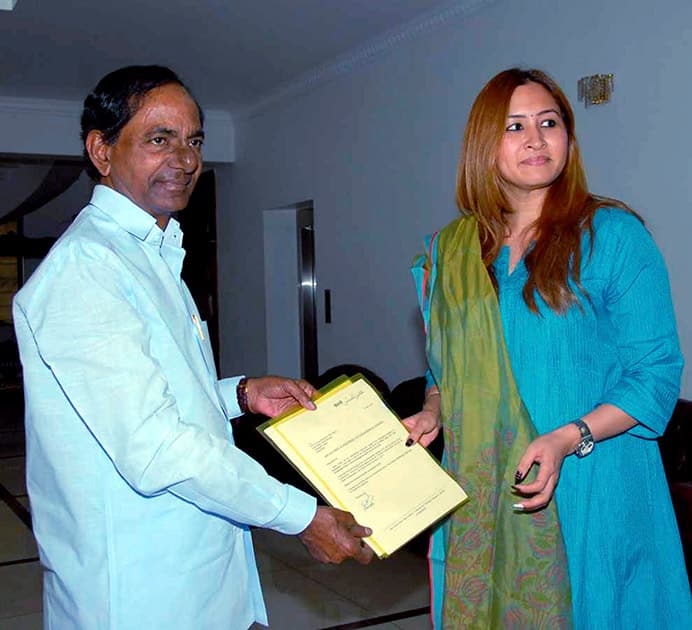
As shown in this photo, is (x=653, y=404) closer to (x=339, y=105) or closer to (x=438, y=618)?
(x=438, y=618)

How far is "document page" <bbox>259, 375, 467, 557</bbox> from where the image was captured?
1.90 metres

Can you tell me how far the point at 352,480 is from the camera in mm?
1923

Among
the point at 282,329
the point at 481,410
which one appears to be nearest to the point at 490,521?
the point at 481,410

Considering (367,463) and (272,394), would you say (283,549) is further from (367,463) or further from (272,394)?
(367,463)

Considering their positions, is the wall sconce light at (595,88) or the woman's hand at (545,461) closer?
the woman's hand at (545,461)

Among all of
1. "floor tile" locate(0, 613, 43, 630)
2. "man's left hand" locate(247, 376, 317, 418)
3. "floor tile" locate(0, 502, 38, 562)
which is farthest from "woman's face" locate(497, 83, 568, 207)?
"floor tile" locate(0, 502, 38, 562)

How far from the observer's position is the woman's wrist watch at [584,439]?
6.07 feet

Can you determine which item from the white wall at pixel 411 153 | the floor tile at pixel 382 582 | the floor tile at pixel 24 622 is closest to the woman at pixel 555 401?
the floor tile at pixel 382 582

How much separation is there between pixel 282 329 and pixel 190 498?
22.2ft

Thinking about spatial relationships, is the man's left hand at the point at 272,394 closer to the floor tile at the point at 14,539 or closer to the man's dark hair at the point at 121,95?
the man's dark hair at the point at 121,95

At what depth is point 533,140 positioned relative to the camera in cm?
202

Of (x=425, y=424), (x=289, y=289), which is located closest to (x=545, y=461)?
(x=425, y=424)

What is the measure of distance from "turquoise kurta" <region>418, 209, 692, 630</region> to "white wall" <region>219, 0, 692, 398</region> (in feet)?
7.83

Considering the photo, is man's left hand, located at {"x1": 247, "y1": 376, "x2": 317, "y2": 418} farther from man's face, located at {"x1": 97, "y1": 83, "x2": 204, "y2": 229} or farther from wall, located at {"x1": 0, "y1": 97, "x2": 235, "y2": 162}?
wall, located at {"x1": 0, "y1": 97, "x2": 235, "y2": 162}
